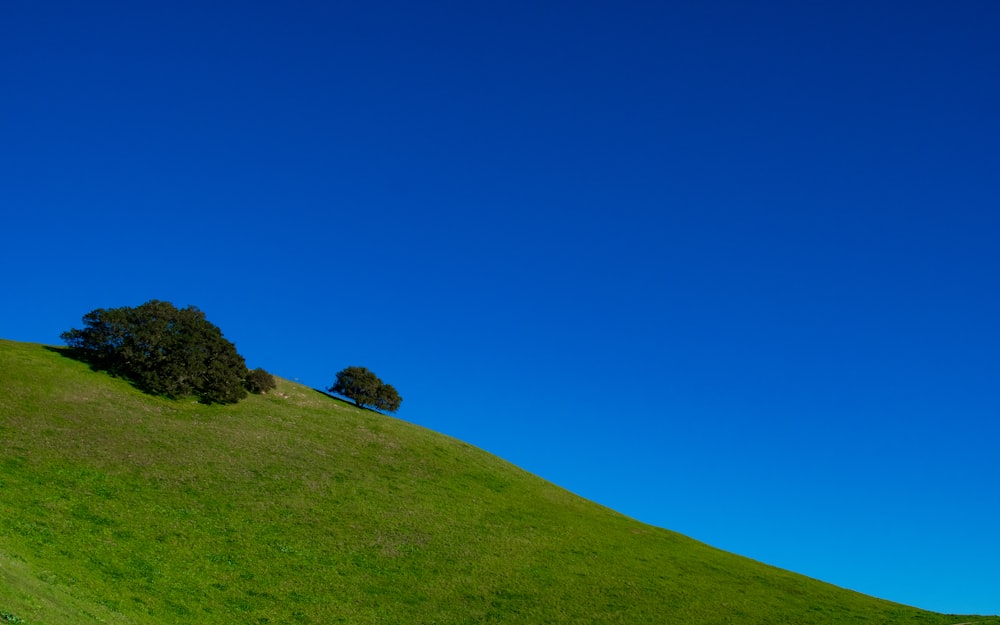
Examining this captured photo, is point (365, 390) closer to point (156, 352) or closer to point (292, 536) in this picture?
point (156, 352)

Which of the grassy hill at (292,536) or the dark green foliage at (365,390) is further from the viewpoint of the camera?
the dark green foliage at (365,390)

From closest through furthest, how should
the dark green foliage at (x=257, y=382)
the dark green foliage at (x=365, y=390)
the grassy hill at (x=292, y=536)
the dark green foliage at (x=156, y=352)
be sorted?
1. the grassy hill at (x=292, y=536)
2. the dark green foliage at (x=156, y=352)
3. the dark green foliage at (x=257, y=382)
4. the dark green foliage at (x=365, y=390)

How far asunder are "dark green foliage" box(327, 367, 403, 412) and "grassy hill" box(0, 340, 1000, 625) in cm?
1749

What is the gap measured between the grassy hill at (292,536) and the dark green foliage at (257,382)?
2085mm

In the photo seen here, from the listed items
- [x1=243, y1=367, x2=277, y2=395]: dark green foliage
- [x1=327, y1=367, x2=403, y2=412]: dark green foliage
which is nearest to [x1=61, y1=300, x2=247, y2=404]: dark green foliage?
[x1=243, y1=367, x2=277, y2=395]: dark green foliage

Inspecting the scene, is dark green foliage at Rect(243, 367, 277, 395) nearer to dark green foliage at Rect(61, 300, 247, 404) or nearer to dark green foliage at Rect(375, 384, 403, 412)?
dark green foliage at Rect(61, 300, 247, 404)

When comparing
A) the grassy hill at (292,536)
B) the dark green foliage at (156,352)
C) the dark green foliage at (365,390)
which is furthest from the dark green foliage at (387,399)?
the dark green foliage at (156,352)

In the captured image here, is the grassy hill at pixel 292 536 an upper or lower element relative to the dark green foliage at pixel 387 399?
lower

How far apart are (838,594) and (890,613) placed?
672 cm

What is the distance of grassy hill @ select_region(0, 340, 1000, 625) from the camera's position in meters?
45.8

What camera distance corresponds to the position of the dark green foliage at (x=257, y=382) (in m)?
88.7

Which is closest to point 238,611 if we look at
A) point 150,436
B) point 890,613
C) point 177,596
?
point 177,596

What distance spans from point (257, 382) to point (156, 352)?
13606 mm

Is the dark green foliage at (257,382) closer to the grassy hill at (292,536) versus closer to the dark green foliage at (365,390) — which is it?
the grassy hill at (292,536)
